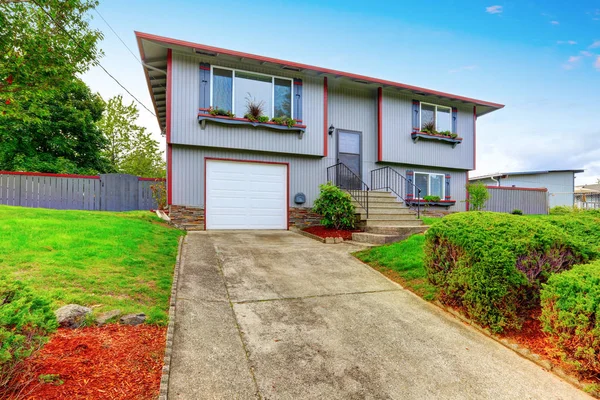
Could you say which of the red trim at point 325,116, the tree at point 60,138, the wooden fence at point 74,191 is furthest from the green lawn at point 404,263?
the tree at point 60,138

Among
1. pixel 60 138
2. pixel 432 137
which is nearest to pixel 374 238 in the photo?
pixel 432 137

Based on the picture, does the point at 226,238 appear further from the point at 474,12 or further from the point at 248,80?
the point at 474,12

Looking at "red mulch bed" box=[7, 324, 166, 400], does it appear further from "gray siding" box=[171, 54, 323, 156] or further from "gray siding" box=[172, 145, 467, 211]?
"gray siding" box=[171, 54, 323, 156]

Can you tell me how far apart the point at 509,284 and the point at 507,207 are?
13111mm

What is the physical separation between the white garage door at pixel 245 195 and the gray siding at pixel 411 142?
422cm

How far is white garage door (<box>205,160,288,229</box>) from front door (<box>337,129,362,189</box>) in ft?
7.45

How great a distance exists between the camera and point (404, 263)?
4816mm

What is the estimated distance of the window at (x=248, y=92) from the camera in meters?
8.36

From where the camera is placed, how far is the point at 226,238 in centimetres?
693

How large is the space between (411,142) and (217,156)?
7.15 metres

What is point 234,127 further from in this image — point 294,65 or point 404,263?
point 404,263

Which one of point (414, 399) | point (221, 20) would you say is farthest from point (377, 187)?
point (414, 399)

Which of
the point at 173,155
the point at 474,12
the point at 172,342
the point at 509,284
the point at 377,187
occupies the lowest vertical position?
the point at 172,342

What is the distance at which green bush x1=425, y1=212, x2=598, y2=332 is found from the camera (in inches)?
114
